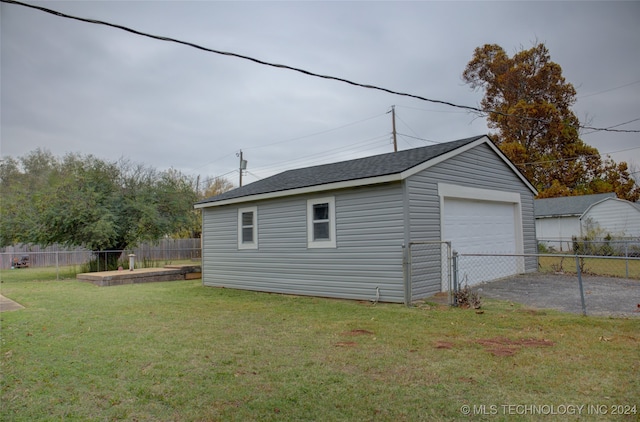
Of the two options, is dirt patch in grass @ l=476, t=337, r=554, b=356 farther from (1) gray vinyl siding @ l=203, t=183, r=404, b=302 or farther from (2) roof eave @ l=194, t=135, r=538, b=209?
(2) roof eave @ l=194, t=135, r=538, b=209

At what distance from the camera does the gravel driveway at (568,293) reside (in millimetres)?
6699

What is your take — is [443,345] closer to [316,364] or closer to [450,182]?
[316,364]

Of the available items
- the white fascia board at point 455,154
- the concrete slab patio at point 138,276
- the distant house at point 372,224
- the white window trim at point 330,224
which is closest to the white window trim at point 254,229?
the distant house at point 372,224

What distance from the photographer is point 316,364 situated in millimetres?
4156

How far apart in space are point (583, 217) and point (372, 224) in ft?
70.1

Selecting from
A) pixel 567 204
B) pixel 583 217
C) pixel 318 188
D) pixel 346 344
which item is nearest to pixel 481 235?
pixel 318 188

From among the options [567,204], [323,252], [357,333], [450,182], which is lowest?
[357,333]

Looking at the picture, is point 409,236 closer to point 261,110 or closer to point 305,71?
point 305,71

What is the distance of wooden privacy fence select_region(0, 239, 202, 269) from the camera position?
18.1 metres

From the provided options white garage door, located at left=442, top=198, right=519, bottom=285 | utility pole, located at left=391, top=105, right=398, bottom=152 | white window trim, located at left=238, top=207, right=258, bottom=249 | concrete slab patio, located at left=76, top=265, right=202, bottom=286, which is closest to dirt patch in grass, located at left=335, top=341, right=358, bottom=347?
white garage door, located at left=442, top=198, right=519, bottom=285

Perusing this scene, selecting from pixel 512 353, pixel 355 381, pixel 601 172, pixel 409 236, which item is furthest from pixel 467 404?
pixel 601 172

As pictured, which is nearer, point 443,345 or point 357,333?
point 443,345

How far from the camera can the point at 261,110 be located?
16438 mm

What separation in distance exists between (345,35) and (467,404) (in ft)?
24.7
